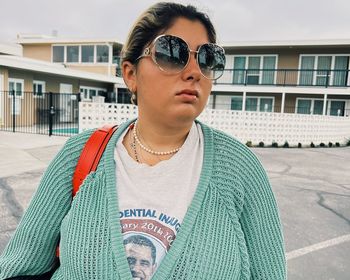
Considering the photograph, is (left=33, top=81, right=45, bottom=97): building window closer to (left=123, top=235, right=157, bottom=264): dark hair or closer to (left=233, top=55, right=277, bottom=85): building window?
(left=233, top=55, right=277, bottom=85): building window

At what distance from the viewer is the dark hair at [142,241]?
1.22 metres

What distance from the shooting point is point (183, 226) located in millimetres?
1211

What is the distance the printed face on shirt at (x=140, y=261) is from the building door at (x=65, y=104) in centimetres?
1951

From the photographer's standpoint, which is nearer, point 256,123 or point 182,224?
point 182,224

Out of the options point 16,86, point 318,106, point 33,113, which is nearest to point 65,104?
point 33,113

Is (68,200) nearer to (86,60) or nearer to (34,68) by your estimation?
(34,68)

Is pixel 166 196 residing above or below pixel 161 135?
below

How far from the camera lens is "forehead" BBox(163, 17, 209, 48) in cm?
129

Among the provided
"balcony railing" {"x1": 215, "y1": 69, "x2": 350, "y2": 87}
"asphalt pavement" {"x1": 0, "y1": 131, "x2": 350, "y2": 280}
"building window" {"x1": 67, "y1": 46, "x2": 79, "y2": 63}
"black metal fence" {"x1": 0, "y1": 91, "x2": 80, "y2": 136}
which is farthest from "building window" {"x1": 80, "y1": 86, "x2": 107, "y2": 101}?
"asphalt pavement" {"x1": 0, "y1": 131, "x2": 350, "y2": 280}

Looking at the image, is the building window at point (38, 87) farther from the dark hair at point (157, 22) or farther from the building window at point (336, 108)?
the dark hair at point (157, 22)

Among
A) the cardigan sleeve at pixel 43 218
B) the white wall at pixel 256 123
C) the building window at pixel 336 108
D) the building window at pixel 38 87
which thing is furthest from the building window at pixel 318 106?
the cardigan sleeve at pixel 43 218

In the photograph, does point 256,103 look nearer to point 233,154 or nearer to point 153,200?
point 233,154

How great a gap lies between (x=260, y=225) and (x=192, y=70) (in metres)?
0.63

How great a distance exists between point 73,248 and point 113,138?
1.49ft
